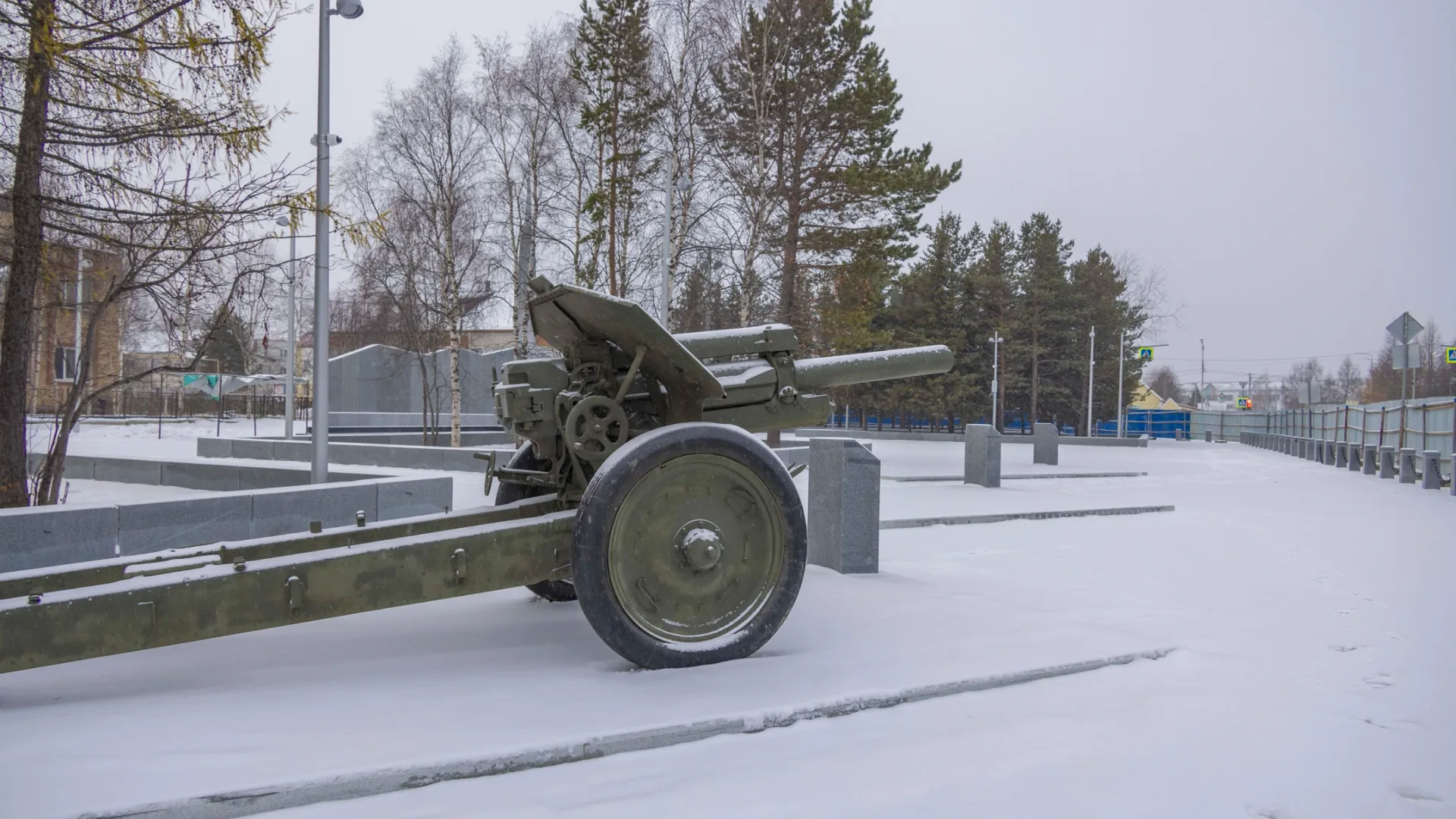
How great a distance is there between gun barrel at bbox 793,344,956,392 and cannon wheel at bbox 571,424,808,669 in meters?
1.05

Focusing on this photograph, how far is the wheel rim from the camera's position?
3.78 m

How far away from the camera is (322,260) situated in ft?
30.3

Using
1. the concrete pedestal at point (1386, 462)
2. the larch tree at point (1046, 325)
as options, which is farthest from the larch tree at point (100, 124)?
the larch tree at point (1046, 325)

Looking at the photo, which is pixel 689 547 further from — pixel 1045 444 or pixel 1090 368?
pixel 1090 368

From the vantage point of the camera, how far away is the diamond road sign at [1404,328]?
60.5 ft

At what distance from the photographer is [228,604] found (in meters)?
3.33

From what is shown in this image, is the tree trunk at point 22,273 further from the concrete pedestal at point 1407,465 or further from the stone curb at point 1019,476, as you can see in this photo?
the concrete pedestal at point 1407,465

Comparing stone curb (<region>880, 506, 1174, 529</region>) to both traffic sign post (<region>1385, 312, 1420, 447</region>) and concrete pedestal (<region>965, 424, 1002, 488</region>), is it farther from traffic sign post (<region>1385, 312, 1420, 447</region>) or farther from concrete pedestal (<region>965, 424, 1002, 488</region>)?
traffic sign post (<region>1385, 312, 1420, 447</region>)

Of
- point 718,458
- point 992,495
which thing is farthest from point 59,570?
point 992,495

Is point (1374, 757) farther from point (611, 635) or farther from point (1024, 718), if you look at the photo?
point (611, 635)

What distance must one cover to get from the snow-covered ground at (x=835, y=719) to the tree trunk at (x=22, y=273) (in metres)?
3.43

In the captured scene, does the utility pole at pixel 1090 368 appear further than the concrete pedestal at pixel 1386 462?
Yes

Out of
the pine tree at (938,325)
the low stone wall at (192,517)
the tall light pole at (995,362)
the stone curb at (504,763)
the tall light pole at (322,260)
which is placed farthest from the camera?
the pine tree at (938,325)

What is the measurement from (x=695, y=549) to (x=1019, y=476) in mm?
14501
